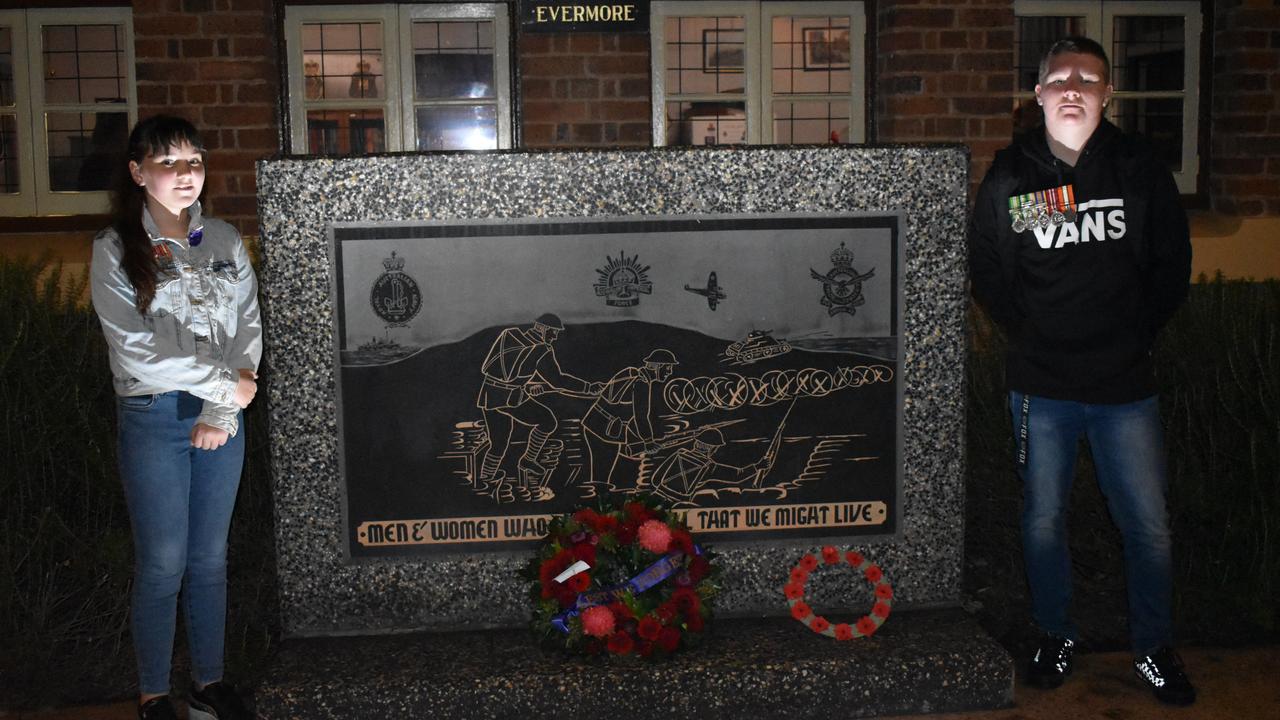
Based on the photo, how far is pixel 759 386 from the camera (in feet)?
11.0

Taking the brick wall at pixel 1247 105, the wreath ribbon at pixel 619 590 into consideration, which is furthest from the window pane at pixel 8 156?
the brick wall at pixel 1247 105

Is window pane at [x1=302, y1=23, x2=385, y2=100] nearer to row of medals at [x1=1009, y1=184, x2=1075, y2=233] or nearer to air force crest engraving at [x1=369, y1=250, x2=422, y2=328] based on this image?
air force crest engraving at [x1=369, y1=250, x2=422, y2=328]

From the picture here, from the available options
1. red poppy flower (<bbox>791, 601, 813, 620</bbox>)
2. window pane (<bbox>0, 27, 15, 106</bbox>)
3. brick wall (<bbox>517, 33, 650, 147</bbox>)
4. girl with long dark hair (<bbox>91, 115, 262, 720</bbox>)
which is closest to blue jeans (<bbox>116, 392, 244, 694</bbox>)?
girl with long dark hair (<bbox>91, 115, 262, 720</bbox>)

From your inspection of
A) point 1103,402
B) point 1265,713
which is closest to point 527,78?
point 1103,402

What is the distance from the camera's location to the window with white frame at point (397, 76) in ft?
21.8

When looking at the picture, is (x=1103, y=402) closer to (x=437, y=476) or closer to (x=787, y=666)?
(x=787, y=666)

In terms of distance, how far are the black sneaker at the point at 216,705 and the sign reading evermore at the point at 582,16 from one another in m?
4.35

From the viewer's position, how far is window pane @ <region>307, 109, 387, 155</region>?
6750mm

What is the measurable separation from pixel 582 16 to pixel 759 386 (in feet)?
12.2

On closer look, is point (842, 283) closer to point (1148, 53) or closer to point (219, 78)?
point (219, 78)

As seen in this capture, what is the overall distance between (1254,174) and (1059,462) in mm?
4774

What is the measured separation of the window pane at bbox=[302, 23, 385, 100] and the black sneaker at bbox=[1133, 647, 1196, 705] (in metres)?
5.21

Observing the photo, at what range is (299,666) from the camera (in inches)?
123

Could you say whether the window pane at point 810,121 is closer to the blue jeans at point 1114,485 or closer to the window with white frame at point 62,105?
the window with white frame at point 62,105
